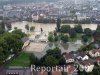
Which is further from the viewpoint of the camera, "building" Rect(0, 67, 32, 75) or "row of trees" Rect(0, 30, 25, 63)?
"row of trees" Rect(0, 30, 25, 63)

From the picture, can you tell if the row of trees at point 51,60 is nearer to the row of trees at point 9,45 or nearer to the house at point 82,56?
→ the house at point 82,56

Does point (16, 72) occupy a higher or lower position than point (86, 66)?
higher

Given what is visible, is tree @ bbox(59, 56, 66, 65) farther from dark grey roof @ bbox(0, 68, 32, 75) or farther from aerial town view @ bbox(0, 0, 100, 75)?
dark grey roof @ bbox(0, 68, 32, 75)

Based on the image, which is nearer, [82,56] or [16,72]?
[16,72]

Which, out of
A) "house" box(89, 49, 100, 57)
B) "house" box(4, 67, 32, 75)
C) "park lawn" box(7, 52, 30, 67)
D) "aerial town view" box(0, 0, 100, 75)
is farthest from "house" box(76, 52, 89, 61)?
"house" box(4, 67, 32, 75)

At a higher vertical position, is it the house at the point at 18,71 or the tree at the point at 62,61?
the house at the point at 18,71

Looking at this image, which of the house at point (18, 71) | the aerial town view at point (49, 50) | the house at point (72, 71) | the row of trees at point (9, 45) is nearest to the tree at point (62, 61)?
the aerial town view at point (49, 50)

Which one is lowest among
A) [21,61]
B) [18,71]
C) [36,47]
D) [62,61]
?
[36,47]

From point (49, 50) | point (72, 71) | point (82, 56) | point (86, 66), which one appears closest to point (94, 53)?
point (82, 56)

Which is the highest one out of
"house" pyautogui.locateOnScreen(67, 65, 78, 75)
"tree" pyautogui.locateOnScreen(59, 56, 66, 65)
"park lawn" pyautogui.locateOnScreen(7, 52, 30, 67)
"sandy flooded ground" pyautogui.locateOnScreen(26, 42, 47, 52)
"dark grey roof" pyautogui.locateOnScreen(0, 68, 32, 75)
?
"dark grey roof" pyautogui.locateOnScreen(0, 68, 32, 75)

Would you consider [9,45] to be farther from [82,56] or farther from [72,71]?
[72,71]

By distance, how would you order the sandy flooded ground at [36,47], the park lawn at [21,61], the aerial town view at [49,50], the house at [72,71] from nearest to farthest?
the house at [72,71] < the aerial town view at [49,50] < the park lawn at [21,61] < the sandy flooded ground at [36,47]
